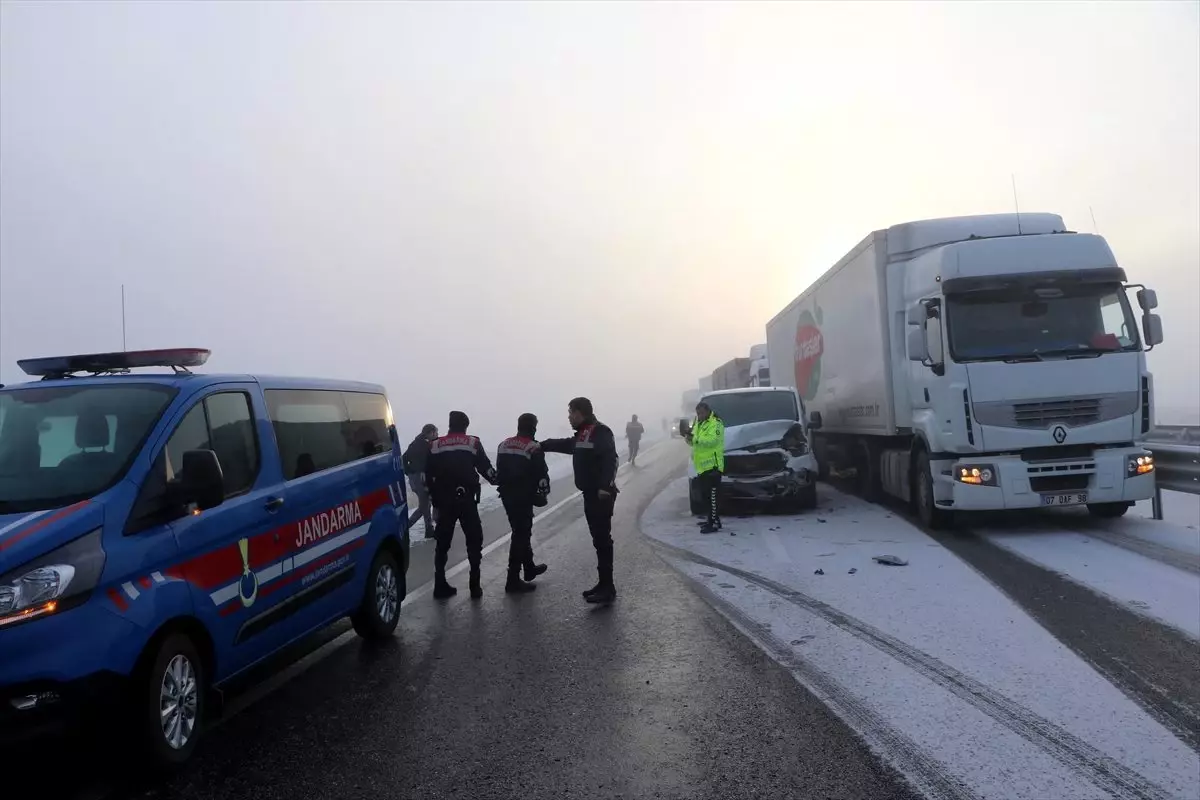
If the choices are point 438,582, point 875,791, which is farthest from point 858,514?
point 875,791

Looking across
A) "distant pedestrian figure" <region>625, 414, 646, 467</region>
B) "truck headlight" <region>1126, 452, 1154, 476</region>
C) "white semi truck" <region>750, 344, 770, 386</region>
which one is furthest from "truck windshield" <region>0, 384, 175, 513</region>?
"distant pedestrian figure" <region>625, 414, 646, 467</region>

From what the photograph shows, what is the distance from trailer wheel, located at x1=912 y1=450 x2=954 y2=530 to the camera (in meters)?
10.7

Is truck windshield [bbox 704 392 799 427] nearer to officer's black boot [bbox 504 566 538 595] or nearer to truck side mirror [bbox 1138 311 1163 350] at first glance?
truck side mirror [bbox 1138 311 1163 350]

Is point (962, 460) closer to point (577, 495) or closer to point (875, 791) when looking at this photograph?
point (875, 791)

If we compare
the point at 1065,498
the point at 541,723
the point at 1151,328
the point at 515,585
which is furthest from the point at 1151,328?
the point at 541,723

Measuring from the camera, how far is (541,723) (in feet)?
15.6

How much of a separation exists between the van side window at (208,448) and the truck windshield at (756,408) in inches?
375

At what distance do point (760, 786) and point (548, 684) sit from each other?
6.29ft

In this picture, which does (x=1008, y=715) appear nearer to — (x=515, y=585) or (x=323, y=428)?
(x=323, y=428)

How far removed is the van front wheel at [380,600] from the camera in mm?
6562

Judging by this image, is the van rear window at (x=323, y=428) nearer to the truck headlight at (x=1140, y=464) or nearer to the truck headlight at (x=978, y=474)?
the truck headlight at (x=978, y=474)

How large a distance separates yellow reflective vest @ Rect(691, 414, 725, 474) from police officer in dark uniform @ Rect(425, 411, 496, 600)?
410cm

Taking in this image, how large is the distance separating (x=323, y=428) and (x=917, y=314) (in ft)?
23.8

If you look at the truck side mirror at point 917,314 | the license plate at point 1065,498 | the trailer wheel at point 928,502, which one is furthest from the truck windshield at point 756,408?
the license plate at point 1065,498
